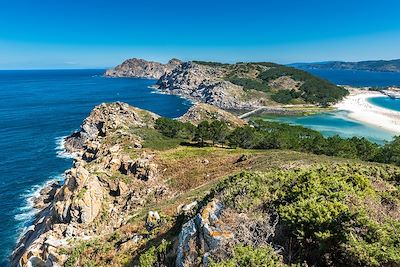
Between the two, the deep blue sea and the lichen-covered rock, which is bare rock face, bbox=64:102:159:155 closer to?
the deep blue sea

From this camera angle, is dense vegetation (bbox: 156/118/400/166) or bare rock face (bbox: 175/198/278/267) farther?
dense vegetation (bbox: 156/118/400/166)

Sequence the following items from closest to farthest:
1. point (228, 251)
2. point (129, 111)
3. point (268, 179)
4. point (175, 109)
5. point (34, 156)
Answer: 1. point (228, 251)
2. point (268, 179)
3. point (34, 156)
4. point (129, 111)
5. point (175, 109)

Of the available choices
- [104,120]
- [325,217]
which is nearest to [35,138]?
[104,120]

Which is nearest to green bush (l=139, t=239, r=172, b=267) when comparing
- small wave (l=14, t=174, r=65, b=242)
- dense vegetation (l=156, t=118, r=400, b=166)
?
small wave (l=14, t=174, r=65, b=242)

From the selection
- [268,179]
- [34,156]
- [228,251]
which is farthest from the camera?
[34,156]

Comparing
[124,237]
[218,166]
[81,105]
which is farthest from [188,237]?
[81,105]

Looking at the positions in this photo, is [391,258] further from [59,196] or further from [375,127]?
[375,127]
